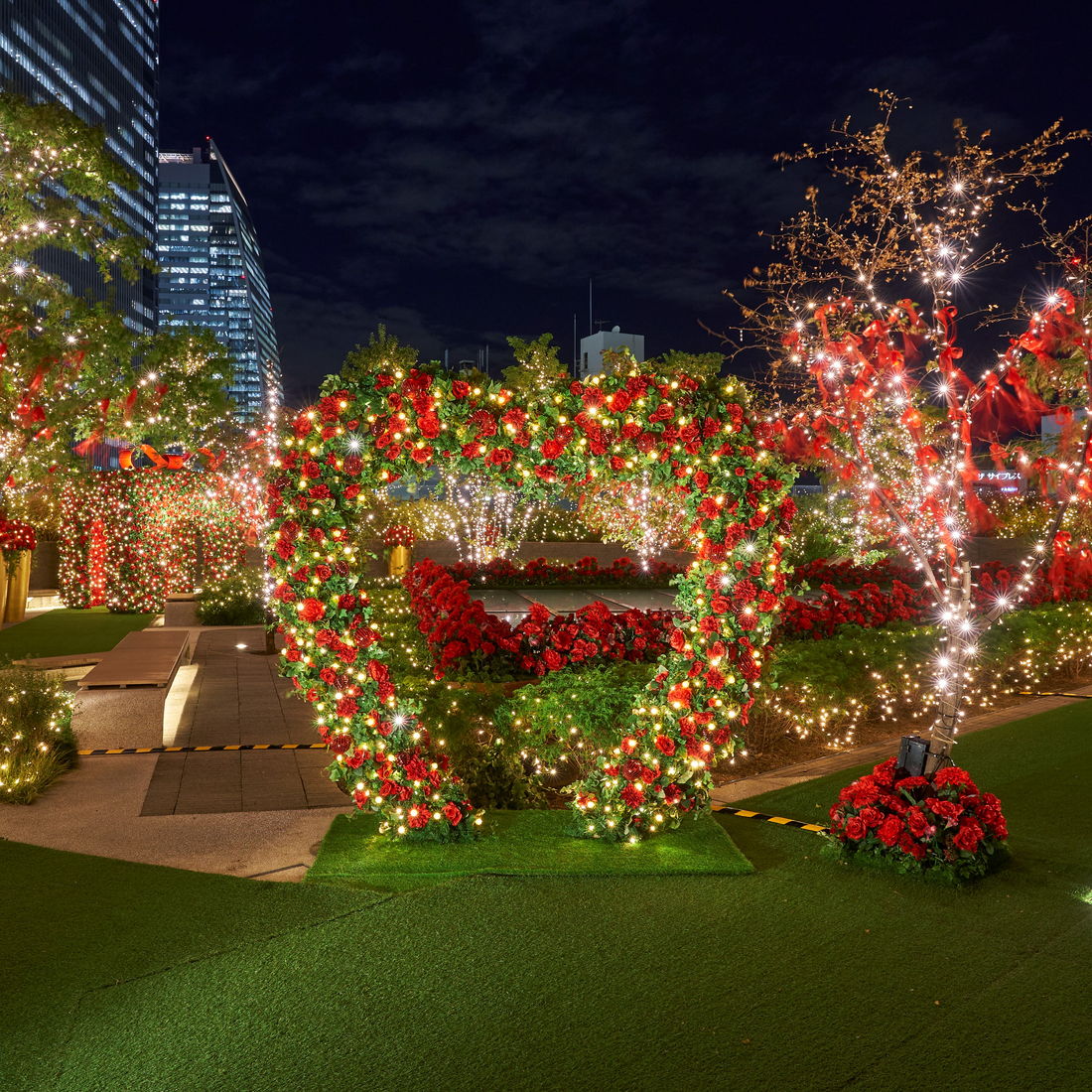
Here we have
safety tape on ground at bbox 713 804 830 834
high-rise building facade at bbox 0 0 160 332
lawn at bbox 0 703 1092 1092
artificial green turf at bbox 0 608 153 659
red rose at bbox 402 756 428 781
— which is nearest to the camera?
lawn at bbox 0 703 1092 1092

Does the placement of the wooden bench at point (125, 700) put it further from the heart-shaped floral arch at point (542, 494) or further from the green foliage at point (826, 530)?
the green foliage at point (826, 530)

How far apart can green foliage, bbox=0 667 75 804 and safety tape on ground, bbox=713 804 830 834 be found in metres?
4.60

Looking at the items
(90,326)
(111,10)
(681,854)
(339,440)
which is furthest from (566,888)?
(111,10)

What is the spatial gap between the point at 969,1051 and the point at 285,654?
11.7 ft

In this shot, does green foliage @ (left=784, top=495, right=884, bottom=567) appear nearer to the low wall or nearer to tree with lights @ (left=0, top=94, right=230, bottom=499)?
the low wall

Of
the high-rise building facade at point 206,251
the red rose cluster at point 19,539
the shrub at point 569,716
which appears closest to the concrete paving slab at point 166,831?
the shrub at point 569,716

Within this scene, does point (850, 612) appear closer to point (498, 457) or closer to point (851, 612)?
point (851, 612)

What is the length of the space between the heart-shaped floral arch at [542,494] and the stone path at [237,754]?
3.46ft

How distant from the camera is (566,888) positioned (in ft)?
15.2

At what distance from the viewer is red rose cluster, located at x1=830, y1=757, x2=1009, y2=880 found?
4.73m

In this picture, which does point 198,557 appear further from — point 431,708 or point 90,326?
point 431,708

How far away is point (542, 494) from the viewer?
5.29 metres

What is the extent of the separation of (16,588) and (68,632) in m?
2.38

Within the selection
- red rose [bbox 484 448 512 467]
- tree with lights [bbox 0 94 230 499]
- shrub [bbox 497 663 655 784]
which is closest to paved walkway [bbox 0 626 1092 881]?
shrub [bbox 497 663 655 784]
